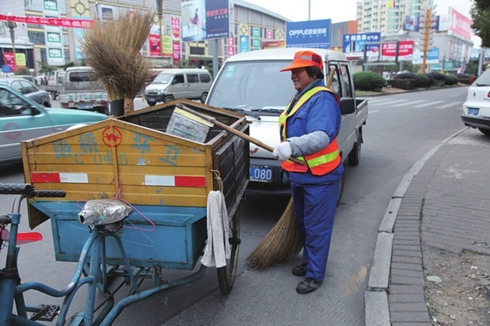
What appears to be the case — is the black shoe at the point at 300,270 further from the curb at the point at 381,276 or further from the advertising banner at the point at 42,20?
Result: the advertising banner at the point at 42,20

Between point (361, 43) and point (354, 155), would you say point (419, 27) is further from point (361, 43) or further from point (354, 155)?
point (354, 155)

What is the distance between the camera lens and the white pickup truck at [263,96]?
4402 mm

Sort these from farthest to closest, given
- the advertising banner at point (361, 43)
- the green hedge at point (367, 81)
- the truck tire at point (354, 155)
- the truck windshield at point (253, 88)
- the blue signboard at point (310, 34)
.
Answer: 1. the advertising banner at point (361, 43)
2. the green hedge at point (367, 81)
3. the blue signboard at point (310, 34)
4. the truck tire at point (354, 155)
5. the truck windshield at point (253, 88)

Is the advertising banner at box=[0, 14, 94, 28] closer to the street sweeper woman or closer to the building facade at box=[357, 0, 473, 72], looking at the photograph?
the street sweeper woman

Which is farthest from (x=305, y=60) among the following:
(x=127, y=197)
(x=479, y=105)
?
(x=479, y=105)

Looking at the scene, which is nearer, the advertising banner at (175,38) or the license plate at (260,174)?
the license plate at (260,174)

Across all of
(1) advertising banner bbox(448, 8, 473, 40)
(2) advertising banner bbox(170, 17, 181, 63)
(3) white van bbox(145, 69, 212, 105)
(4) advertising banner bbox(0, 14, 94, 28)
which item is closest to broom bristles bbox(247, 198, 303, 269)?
(3) white van bbox(145, 69, 212, 105)

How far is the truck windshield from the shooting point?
505 centimetres

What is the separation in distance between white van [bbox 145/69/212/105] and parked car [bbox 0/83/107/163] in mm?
13354

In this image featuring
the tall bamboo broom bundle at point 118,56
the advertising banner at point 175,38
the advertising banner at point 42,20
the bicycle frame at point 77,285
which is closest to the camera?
the bicycle frame at point 77,285

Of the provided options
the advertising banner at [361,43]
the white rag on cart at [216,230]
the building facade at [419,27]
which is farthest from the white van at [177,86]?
the building facade at [419,27]

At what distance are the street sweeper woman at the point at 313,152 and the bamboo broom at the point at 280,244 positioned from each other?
274 millimetres

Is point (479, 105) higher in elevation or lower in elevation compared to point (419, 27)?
lower

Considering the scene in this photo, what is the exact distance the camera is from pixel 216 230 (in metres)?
2.24
